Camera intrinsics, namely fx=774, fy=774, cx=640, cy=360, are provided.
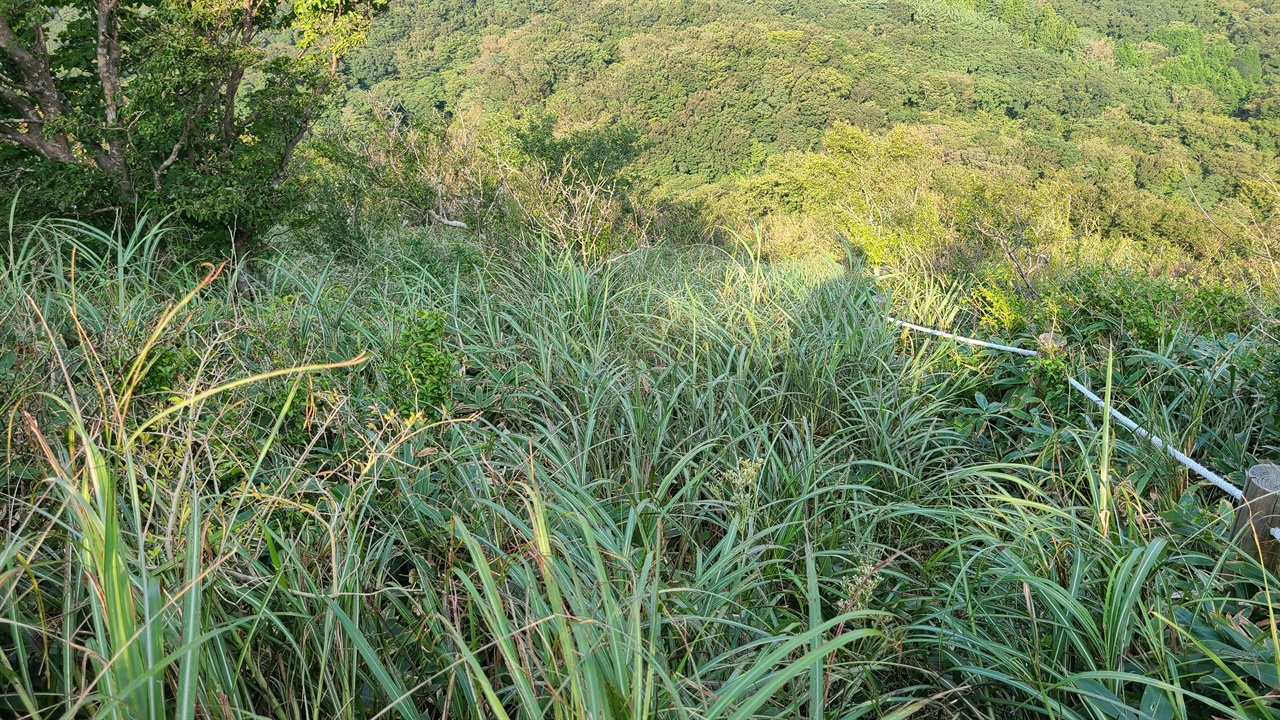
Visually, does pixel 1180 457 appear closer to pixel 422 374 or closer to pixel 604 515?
pixel 604 515

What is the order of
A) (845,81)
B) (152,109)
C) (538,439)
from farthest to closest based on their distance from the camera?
(845,81)
(152,109)
(538,439)

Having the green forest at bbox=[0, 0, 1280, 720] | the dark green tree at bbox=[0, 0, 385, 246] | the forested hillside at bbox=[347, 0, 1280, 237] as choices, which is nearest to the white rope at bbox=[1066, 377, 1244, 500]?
the green forest at bbox=[0, 0, 1280, 720]

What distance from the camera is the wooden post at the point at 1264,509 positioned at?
60.4 inches

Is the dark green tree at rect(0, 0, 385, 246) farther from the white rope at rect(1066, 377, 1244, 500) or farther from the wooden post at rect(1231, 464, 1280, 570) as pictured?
the wooden post at rect(1231, 464, 1280, 570)

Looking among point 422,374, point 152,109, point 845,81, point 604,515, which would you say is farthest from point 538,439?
point 845,81

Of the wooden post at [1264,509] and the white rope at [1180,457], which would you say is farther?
the white rope at [1180,457]

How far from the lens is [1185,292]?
3.46 metres

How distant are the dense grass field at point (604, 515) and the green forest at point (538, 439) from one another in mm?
16

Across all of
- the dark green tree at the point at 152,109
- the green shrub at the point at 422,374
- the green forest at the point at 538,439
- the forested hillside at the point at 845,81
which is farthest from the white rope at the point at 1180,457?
the forested hillside at the point at 845,81

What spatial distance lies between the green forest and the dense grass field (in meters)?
0.02

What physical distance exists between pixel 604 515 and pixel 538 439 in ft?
2.33

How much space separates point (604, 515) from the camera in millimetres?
1484

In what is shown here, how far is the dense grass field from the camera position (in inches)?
41.3

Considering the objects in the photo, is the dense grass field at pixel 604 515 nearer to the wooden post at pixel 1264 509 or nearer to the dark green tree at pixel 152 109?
the wooden post at pixel 1264 509
